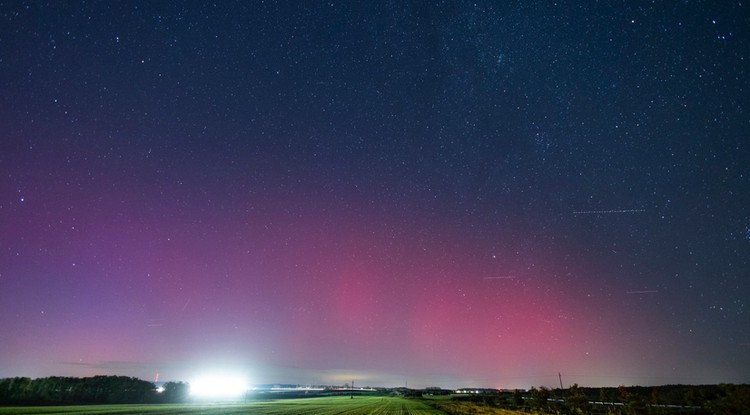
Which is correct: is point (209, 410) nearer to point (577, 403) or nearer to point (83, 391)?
point (83, 391)

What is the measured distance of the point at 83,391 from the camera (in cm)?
7406

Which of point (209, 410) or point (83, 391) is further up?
point (83, 391)

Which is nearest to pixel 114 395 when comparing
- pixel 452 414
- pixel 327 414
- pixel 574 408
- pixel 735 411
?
pixel 327 414

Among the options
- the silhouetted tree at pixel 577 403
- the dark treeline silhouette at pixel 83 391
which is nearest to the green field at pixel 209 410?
the dark treeline silhouette at pixel 83 391

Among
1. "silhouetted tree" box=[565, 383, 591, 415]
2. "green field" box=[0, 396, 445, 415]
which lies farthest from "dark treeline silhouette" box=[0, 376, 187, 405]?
"silhouetted tree" box=[565, 383, 591, 415]

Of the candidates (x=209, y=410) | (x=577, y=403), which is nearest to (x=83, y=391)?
(x=209, y=410)

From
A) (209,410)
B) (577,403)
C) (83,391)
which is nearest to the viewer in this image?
(577,403)

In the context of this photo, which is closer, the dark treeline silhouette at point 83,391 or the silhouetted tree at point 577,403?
the silhouetted tree at point 577,403

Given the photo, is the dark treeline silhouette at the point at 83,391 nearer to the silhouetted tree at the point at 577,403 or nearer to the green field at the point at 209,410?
the green field at the point at 209,410

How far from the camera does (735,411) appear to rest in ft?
91.6

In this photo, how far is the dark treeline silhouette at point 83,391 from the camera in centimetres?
6216

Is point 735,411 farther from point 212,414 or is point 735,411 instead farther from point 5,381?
point 5,381

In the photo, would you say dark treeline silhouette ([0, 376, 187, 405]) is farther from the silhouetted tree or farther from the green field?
the silhouetted tree

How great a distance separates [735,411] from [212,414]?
157 feet
